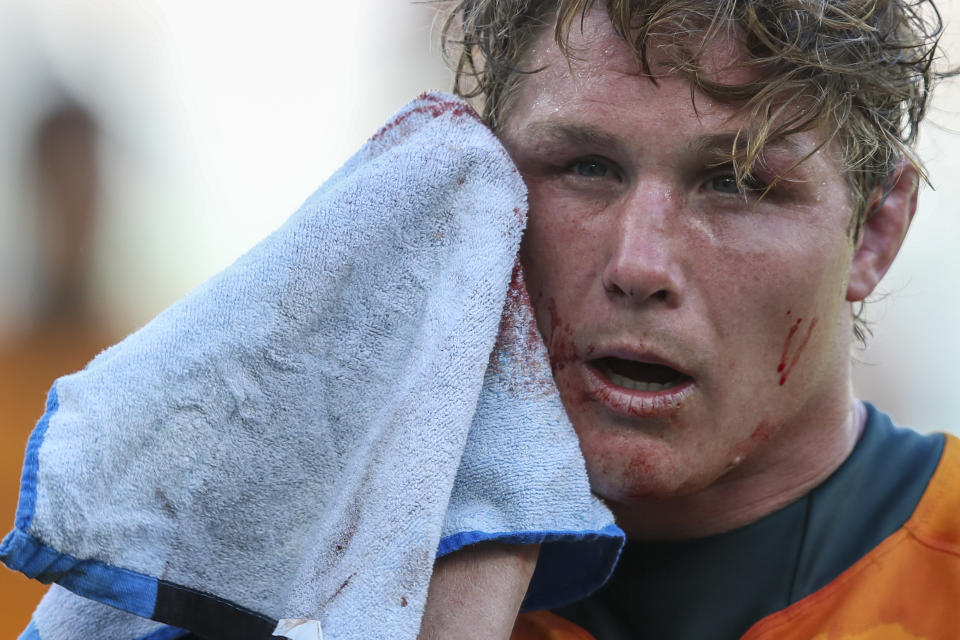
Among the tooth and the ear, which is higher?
the ear

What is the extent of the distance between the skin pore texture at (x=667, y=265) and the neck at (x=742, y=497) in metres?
0.09

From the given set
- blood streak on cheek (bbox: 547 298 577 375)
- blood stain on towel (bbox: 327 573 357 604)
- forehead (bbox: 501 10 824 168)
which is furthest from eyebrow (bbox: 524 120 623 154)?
blood stain on towel (bbox: 327 573 357 604)

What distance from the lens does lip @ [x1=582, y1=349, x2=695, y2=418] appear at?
1459mm

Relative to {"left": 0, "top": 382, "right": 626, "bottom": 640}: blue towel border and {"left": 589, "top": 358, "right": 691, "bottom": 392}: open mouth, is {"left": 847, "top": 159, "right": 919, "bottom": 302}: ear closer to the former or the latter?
{"left": 589, "top": 358, "right": 691, "bottom": 392}: open mouth

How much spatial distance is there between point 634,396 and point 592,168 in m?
0.37

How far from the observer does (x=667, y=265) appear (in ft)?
4.69

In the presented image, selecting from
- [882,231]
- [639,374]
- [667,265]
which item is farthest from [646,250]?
[882,231]

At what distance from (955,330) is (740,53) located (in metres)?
4.26

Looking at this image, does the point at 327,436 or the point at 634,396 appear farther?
the point at 634,396

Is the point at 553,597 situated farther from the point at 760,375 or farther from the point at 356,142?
the point at 356,142

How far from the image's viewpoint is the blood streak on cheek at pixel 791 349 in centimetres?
155

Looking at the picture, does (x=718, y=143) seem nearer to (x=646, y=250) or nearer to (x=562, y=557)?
(x=646, y=250)

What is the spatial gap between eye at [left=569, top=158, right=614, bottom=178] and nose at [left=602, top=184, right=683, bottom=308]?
0.08 m

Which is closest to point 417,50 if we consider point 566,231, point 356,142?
point 356,142
